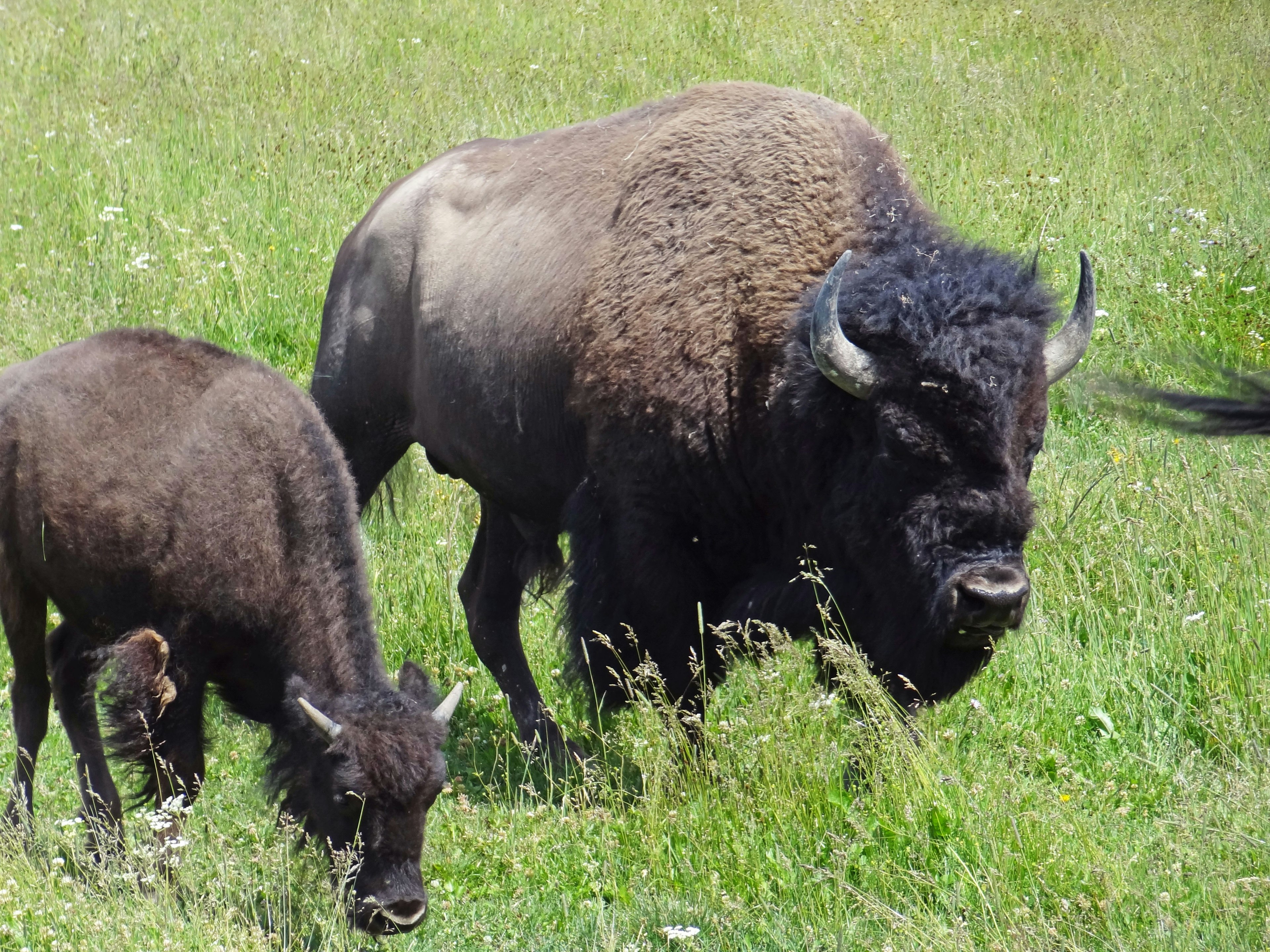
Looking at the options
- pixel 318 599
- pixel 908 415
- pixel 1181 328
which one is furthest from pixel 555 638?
pixel 1181 328

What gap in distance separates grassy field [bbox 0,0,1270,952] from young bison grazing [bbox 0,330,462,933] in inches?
11.6

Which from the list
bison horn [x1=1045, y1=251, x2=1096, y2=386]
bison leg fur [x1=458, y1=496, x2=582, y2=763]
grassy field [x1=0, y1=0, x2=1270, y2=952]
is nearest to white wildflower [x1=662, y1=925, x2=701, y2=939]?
grassy field [x1=0, y1=0, x2=1270, y2=952]

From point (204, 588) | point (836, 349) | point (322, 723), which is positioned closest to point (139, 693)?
point (204, 588)

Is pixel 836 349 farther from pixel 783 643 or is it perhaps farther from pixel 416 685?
pixel 416 685

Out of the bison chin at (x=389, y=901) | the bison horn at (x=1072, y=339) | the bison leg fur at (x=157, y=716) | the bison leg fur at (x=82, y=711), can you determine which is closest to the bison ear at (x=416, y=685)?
the bison chin at (x=389, y=901)

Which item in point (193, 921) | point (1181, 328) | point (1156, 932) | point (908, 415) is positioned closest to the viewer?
A: point (1156, 932)

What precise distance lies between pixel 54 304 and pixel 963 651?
22.8ft

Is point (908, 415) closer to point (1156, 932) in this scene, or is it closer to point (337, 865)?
point (1156, 932)

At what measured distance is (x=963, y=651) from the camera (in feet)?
14.2

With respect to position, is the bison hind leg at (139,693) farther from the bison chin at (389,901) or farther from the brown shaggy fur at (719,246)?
the brown shaggy fur at (719,246)

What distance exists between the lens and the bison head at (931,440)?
4.00m

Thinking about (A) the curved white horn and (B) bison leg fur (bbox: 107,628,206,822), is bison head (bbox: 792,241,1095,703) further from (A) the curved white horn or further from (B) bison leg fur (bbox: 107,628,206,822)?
(B) bison leg fur (bbox: 107,628,206,822)

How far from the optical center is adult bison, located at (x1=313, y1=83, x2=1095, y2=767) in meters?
4.09

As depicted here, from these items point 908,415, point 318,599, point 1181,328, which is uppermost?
point 908,415
